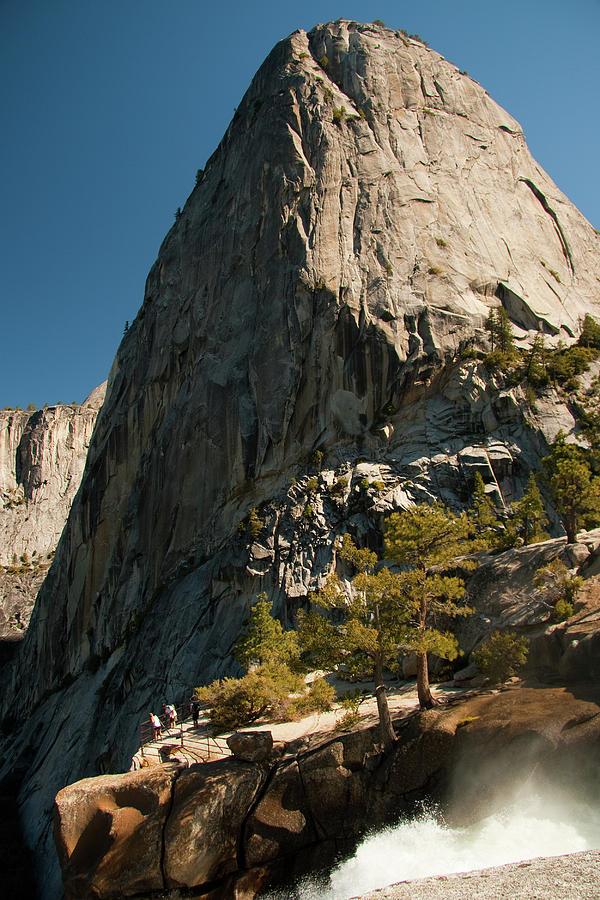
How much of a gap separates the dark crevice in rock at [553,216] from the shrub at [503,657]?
4283 cm

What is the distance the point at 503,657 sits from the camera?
1873cm

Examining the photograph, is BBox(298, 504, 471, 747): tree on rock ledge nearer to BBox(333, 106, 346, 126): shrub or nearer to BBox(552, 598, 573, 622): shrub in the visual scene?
BBox(552, 598, 573, 622): shrub

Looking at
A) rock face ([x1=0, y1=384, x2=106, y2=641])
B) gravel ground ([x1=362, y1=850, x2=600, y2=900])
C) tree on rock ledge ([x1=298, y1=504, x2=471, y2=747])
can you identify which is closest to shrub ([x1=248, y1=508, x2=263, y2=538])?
tree on rock ledge ([x1=298, y1=504, x2=471, y2=747])

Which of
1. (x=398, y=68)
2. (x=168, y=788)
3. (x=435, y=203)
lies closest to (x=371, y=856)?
(x=168, y=788)

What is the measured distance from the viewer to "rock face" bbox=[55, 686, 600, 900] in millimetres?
14555

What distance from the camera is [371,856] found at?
1445 centimetres

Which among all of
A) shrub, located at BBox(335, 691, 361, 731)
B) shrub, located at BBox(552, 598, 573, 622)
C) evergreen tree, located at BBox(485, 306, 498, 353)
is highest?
evergreen tree, located at BBox(485, 306, 498, 353)

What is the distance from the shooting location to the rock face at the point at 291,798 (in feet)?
47.8

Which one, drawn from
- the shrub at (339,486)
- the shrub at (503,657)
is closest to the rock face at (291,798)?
the shrub at (503,657)

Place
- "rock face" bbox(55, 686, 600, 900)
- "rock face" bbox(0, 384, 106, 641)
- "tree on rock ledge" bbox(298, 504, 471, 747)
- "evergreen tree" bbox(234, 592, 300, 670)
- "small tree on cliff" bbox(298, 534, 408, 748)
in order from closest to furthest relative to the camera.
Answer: "rock face" bbox(55, 686, 600, 900), "small tree on cliff" bbox(298, 534, 408, 748), "tree on rock ledge" bbox(298, 504, 471, 747), "evergreen tree" bbox(234, 592, 300, 670), "rock face" bbox(0, 384, 106, 641)

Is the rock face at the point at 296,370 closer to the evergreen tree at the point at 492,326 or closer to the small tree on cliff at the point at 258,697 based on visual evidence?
the evergreen tree at the point at 492,326

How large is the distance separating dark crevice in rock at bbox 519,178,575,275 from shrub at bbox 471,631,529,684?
141ft

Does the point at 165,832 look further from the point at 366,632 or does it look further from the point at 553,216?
the point at 553,216

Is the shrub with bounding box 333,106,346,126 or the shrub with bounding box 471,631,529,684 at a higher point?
the shrub with bounding box 333,106,346,126
